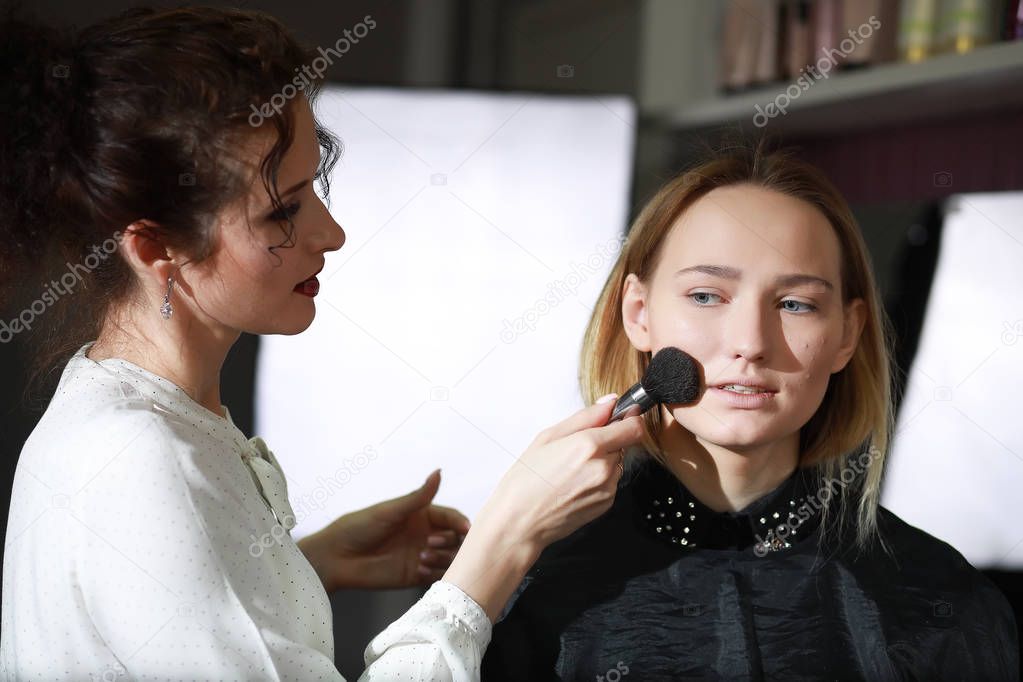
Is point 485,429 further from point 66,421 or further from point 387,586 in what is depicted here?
point 66,421

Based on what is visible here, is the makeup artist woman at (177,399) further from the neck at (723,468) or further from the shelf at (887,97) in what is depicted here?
the shelf at (887,97)

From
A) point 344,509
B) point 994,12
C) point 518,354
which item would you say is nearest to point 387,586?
point 344,509

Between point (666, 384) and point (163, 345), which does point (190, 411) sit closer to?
point (163, 345)

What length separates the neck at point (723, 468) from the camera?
1.20 metres

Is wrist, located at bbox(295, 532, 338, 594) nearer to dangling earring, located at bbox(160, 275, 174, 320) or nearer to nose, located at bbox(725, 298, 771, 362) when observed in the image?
dangling earring, located at bbox(160, 275, 174, 320)

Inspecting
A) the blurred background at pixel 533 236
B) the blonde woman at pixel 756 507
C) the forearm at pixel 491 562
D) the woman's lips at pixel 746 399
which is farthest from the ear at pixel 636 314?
the blurred background at pixel 533 236

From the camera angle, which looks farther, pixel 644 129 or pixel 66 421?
pixel 644 129

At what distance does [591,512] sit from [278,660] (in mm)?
338

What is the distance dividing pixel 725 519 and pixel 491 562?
0.31m

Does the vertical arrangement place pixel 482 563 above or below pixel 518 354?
below

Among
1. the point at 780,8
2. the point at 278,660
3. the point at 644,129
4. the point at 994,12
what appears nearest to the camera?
the point at 278,660

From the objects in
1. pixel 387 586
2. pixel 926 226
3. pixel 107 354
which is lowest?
pixel 387 586

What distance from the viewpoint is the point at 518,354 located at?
1905mm

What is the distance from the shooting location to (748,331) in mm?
1111
